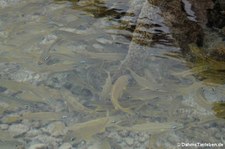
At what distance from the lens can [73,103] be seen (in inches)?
163

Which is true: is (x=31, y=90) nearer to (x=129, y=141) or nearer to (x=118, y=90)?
(x=118, y=90)

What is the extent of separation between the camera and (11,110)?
13.3ft

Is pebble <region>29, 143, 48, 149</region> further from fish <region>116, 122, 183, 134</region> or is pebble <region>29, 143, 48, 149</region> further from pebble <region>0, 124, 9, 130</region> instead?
fish <region>116, 122, 183, 134</region>

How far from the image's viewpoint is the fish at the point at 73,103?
4.07m

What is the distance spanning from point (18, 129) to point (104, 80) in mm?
1051

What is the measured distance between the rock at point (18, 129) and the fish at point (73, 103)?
50cm

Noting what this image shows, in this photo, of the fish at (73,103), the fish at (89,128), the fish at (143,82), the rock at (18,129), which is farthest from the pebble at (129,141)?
the rock at (18,129)

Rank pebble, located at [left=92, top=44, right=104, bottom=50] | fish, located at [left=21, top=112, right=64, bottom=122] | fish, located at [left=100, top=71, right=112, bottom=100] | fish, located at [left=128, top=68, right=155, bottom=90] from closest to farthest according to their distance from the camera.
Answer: fish, located at [left=21, top=112, right=64, bottom=122] → fish, located at [left=100, top=71, right=112, bottom=100] → fish, located at [left=128, top=68, right=155, bottom=90] → pebble, located at [left=92, top=44, right=104, bottom=50]

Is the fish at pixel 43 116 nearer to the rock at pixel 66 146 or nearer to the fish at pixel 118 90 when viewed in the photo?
the rock at pixel 66 146

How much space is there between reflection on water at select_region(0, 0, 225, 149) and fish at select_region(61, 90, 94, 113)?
0.01 meters

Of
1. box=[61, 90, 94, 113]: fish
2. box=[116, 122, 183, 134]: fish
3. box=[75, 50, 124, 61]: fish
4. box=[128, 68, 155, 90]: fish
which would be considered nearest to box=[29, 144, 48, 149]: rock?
box=[61, 90, 94, 113]: fish

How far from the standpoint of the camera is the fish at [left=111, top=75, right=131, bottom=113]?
4062 millimetres

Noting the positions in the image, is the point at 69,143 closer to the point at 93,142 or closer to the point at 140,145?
the point at 93,142

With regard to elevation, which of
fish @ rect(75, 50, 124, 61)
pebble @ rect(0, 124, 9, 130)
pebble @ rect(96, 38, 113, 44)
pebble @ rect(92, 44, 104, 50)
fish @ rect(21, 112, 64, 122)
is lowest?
pebble @ rect(0, 124, 9, 130)
